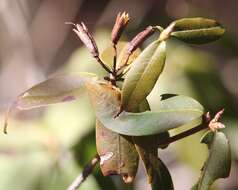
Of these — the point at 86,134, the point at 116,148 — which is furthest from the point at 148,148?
the point at 86,134

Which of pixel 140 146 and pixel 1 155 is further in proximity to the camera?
pixel 1 155

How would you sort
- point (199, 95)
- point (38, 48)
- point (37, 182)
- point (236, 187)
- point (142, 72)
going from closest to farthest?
1. point (142, 72)
2. point (37, 182)
3. point (199, 95)
4. point (236, 187)
5. point (38, 48)

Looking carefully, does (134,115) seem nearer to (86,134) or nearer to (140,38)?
(140,38)

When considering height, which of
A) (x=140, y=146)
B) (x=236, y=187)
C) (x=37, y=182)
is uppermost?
(x=140, y=146)

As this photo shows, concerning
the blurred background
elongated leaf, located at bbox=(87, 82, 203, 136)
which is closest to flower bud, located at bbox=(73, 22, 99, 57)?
elongated leaf, located at bbox=(87, 82, 203, 136)

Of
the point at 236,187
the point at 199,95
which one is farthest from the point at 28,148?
the point at 236,187

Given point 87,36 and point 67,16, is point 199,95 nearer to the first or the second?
point 87,36

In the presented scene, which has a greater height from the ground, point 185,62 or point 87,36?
point 87,36
